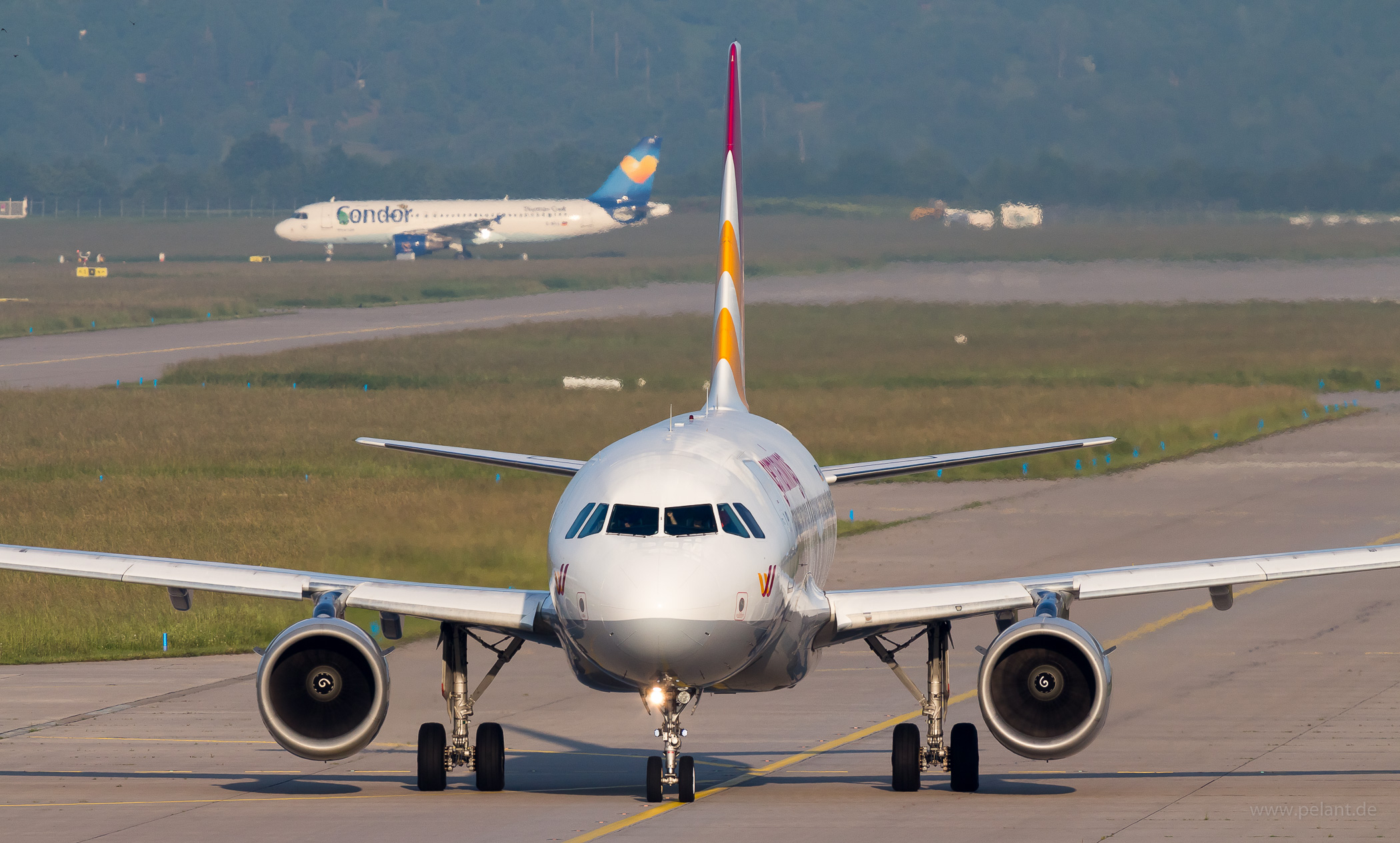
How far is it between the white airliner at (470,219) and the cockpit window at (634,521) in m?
130

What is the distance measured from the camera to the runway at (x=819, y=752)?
18.7 meters

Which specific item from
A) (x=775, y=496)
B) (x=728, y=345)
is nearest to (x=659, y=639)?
(x=775, y=496)

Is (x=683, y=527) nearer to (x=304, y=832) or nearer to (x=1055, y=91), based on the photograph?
(x=304, y=832)

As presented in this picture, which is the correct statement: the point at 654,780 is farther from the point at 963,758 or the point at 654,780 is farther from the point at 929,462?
the point at 929,462

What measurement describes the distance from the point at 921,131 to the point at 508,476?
62862 millimetres

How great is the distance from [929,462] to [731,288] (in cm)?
421

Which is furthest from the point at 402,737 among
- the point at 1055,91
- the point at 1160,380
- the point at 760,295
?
the point at 1055,91

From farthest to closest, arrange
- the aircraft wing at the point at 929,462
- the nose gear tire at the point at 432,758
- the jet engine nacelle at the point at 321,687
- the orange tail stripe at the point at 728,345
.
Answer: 1. the orange tail stripe at the point at 728,345
2. the aircraft wing at the point at 929,462
3. the nose gear tire at the point at 432,758
4. the jet engine nacelle at the point at 321,687

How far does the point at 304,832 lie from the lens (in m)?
18.4

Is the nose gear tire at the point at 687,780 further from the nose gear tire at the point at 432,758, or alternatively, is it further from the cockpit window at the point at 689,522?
the nose gear tire at the point at 432,758

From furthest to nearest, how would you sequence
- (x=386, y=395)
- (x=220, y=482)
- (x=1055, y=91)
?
(x=1055, y=91) < (x=386, y=395) < (x=220, y=482)

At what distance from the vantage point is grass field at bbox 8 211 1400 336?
3356 inches

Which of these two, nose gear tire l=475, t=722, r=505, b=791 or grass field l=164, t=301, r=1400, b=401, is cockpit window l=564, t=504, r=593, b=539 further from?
grass field l=164, t=301, r=1400, b=401

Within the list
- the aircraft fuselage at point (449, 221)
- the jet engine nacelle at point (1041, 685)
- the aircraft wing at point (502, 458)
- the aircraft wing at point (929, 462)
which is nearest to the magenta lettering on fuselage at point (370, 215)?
the aircraft fuselage at point (449, 221)
